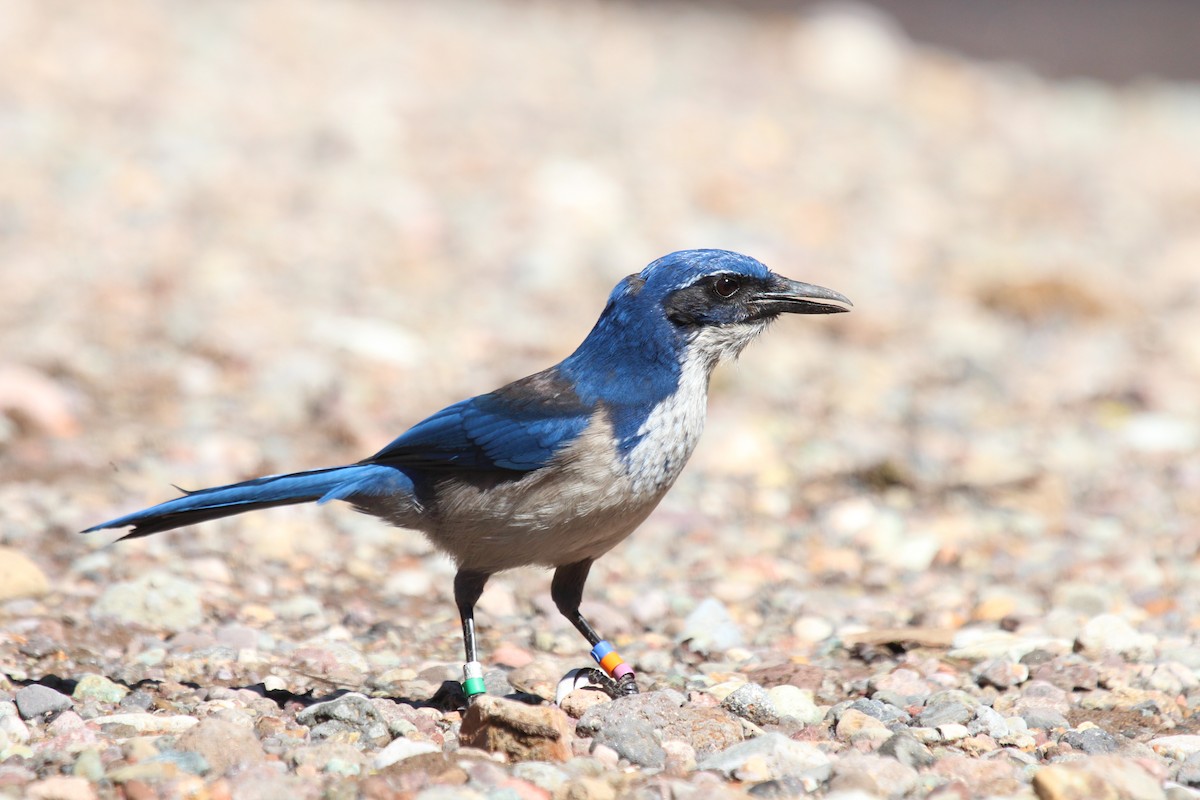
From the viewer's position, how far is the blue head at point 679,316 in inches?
186

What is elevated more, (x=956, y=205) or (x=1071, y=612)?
(x=956, y=205)

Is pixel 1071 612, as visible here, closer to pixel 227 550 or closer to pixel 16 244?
pixel 227 550

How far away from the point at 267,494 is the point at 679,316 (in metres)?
1.45

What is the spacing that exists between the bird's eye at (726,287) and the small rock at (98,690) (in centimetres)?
223

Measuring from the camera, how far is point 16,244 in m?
8.47

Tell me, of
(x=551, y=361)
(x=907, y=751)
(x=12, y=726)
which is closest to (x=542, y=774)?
(x=907, y=751)

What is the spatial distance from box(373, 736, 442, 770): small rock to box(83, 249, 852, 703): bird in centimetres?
53

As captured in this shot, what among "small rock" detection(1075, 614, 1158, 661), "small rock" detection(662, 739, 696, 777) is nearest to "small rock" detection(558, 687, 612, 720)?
"small rock" detection(662, 739, 696, 777)

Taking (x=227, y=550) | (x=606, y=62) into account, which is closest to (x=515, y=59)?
(x=606, y=62)

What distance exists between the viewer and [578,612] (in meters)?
4.84

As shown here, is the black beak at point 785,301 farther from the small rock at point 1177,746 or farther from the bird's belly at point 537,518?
the small rock at point 1177,746

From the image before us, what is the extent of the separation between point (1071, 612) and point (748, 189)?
230 inches

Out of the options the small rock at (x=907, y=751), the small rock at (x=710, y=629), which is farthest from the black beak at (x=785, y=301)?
the small rock at (x=907, y=751)

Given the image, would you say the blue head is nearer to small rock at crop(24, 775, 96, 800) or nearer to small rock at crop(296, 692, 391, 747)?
small rock at crop(296, 692, 391, 747)
